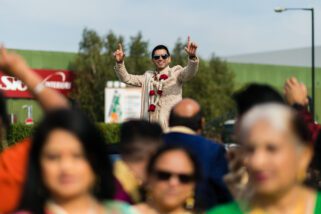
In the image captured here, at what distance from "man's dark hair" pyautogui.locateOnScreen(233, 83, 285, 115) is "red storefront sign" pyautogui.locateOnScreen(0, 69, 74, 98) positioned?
56342 mm

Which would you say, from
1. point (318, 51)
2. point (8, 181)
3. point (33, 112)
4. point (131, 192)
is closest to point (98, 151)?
point (8, 181)

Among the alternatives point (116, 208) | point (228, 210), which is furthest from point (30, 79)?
point (228, 210)

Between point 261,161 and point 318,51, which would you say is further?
point 318,51

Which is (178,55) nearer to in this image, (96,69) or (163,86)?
(96,69)

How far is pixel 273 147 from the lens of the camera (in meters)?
3.97

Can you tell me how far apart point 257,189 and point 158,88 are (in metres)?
8.48

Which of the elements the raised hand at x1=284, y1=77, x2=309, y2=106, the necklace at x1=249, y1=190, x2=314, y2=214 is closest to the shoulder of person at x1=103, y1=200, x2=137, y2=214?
the necklace at x1=249, y1=190, x2=314, y2=214

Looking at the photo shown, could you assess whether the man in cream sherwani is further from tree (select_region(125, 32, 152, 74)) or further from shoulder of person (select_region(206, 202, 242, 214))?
tree (select_region(125, 32, 152, 74))

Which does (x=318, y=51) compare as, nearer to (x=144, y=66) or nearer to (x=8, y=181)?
(x=144, y=66)

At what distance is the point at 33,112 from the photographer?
59.3 metres

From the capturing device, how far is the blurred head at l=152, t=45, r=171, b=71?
1244cm

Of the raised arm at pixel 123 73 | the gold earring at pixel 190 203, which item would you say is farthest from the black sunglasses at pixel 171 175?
the raised arm at pixel 123 73

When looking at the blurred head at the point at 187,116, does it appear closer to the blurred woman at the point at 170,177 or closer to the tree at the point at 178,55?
the blurred woman at the point at 170,177

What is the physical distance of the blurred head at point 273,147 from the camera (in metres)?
3.97
